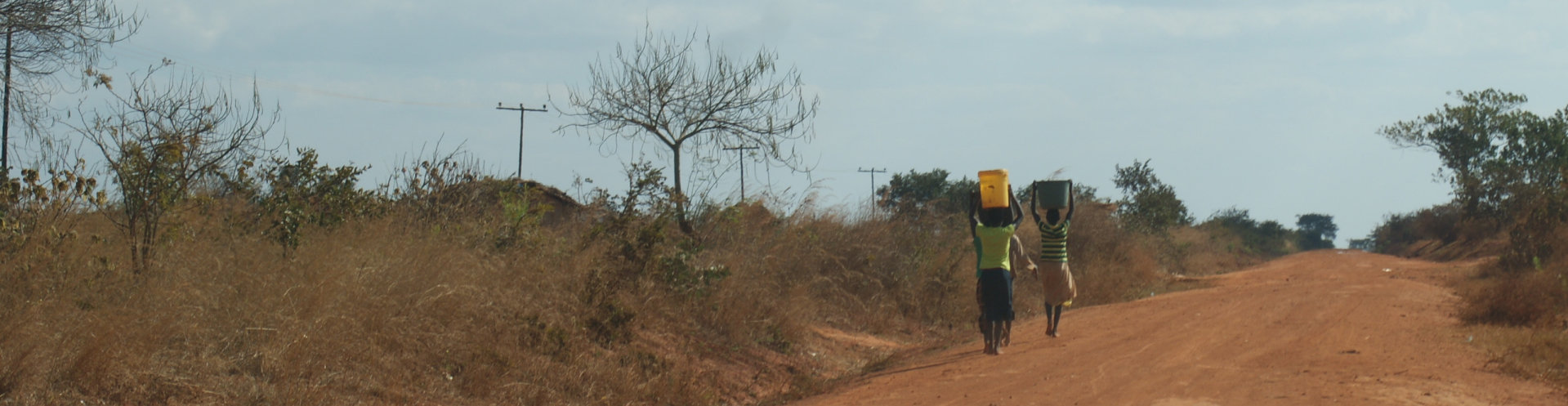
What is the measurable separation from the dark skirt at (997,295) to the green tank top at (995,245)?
63 millimetres

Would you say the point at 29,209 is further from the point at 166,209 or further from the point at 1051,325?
the point at 1051,325

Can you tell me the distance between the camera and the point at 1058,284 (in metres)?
11.9

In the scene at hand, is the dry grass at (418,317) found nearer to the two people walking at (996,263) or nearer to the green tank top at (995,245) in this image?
the two people walking at (996,263)

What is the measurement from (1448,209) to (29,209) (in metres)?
53.9

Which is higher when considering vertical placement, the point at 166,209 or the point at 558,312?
the point at 166,209

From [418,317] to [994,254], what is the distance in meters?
5.23

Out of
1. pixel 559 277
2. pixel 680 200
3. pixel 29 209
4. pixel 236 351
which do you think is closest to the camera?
pixel 236 351

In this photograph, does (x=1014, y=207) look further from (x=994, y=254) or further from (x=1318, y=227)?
(x=1318, y=227)

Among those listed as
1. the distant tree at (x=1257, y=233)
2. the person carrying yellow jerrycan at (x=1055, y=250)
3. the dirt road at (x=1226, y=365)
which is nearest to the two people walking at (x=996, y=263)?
the dirt road at (x=1226, y=365)

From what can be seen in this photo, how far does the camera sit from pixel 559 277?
10.5 metres

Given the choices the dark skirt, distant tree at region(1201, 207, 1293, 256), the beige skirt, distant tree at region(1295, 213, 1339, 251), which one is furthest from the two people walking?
distant tree at region(1295, 213, 1339, 251)

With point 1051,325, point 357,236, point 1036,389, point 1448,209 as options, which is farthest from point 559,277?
point 1448,209

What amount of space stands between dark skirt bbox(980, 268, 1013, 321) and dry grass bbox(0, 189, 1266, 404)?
65.6 inches

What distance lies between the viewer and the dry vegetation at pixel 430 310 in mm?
6789
